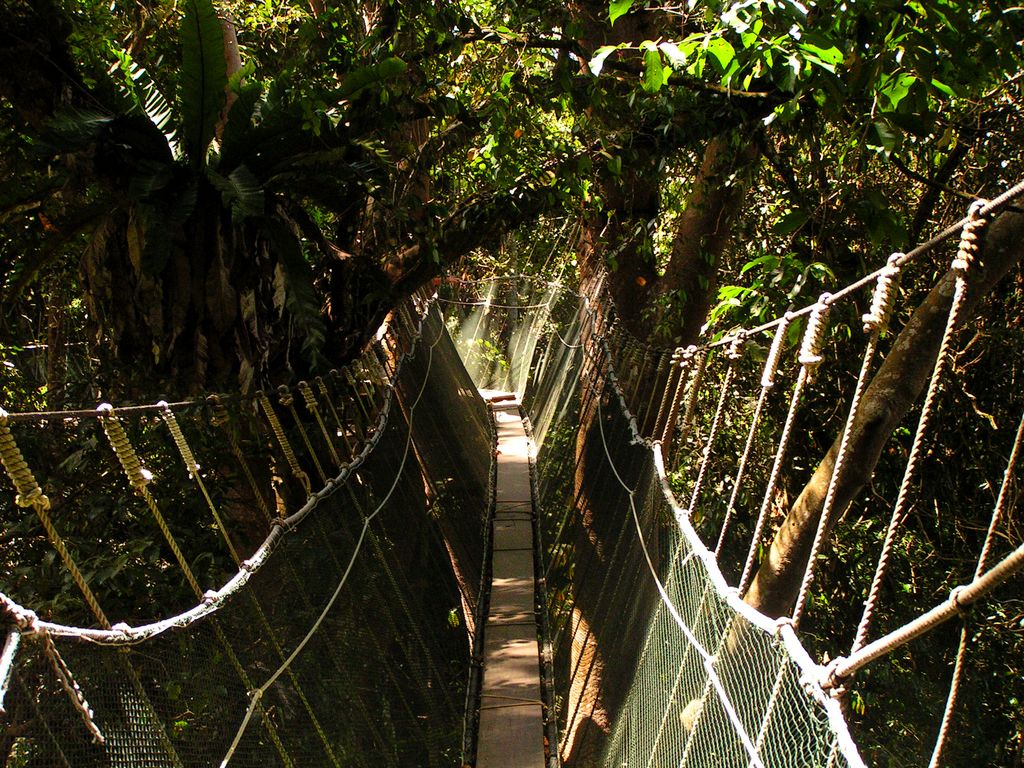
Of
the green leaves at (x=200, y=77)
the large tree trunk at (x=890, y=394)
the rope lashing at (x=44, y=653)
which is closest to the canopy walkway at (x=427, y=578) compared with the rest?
the rope lashing at (x=44, y=653)

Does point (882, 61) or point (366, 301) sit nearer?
point (882, 61)

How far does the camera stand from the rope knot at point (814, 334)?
2.19m

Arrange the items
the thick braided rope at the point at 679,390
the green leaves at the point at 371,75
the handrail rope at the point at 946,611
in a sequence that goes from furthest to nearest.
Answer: the green leaves at the point at 371,75 → the thick braided rope at the point at 679,390 → the handrail rope at the point at 946,611

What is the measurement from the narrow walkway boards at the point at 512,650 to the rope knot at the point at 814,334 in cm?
214

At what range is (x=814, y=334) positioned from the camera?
2.27 meters

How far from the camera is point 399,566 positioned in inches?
154

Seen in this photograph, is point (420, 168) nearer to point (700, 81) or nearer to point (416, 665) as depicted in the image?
point (700, 81)

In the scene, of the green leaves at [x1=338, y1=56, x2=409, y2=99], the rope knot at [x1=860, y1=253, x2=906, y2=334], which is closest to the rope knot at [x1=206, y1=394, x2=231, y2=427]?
the green leaves at [x1=338, y1=56, x2=409, y2=99]

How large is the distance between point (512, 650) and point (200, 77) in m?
2.84

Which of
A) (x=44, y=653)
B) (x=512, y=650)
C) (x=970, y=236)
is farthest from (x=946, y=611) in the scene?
(x=512, y=650)

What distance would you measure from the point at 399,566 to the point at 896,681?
2.20 meters

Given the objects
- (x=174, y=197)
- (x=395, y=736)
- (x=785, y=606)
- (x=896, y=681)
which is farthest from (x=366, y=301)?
(x=896, y=681)

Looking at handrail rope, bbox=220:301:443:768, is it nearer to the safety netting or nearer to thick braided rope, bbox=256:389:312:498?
the safety netting

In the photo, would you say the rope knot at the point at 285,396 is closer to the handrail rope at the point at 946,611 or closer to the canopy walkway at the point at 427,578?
the canopy walkway at the point at 427,578
